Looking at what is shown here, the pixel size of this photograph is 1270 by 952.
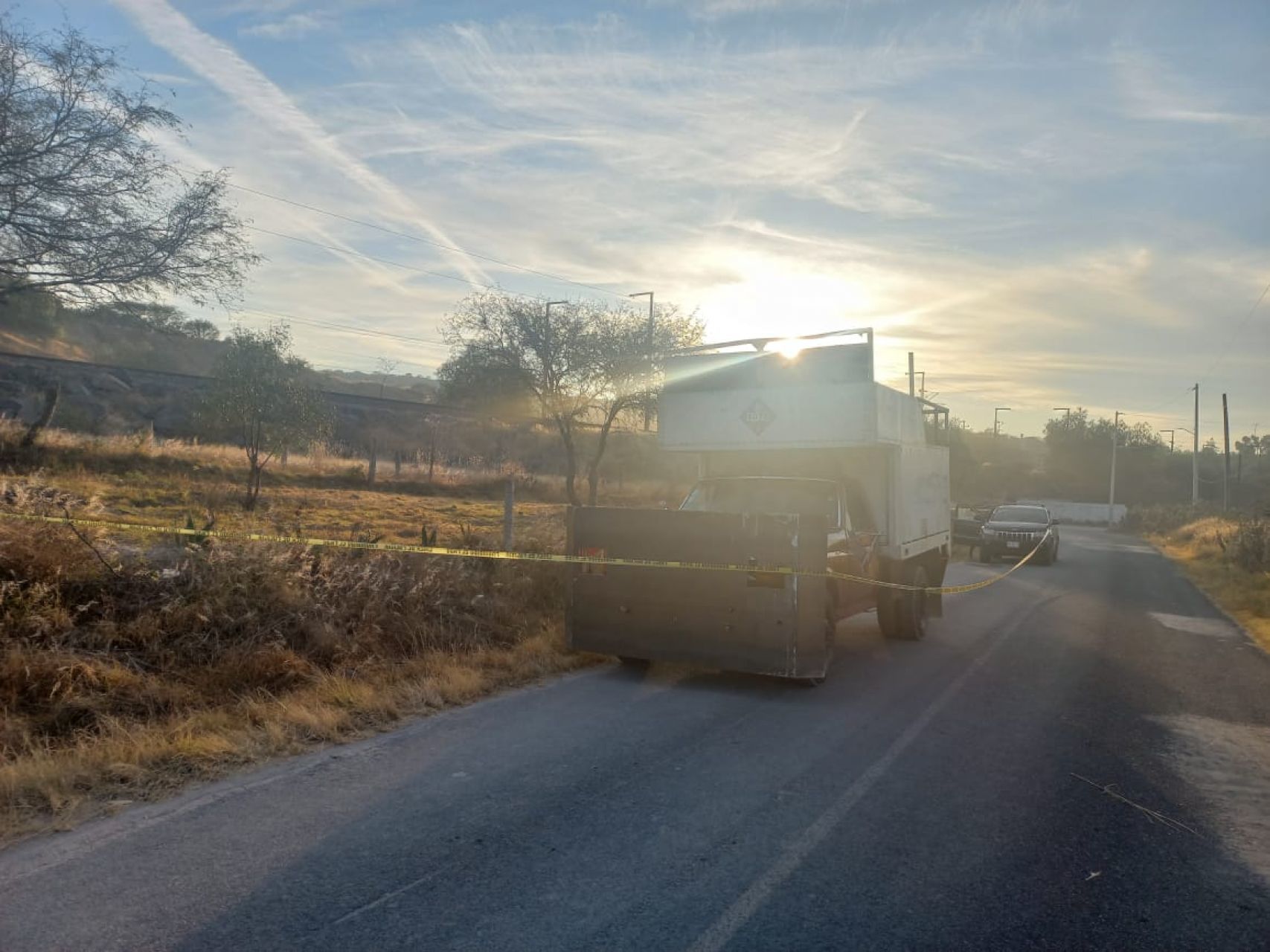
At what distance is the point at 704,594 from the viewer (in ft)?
25.1

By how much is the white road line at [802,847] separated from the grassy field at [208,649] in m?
3.22

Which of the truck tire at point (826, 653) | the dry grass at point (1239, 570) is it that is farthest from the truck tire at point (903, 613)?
the dry grass at point (1239, 570)

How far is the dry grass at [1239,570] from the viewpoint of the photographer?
49.7 ft

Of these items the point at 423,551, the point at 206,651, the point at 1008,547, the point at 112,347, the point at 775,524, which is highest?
the point at 112,347

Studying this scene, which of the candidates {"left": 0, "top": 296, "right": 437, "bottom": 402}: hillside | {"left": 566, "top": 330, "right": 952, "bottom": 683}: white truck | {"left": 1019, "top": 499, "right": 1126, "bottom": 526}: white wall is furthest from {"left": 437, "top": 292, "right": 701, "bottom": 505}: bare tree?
{"left": 1019, "top": 499, "right": 1126, "bottom": 526}: white wall

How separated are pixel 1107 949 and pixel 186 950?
11.7 feet

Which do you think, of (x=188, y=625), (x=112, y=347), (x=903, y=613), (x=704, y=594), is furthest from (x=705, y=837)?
(x=112, y=347)

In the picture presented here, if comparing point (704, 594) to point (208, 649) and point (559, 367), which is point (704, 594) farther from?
point (559, 367)

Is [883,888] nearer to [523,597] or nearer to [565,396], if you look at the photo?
[523,597]

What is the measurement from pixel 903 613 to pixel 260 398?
60.6 feet

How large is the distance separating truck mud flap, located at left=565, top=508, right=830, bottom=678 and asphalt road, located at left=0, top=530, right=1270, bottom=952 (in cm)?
39

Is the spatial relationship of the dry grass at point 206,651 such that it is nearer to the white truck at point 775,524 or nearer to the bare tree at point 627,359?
the white truck at point 775,524

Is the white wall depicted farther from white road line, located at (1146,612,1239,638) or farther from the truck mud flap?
the truck mud flap

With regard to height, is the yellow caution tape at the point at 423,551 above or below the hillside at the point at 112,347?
below
